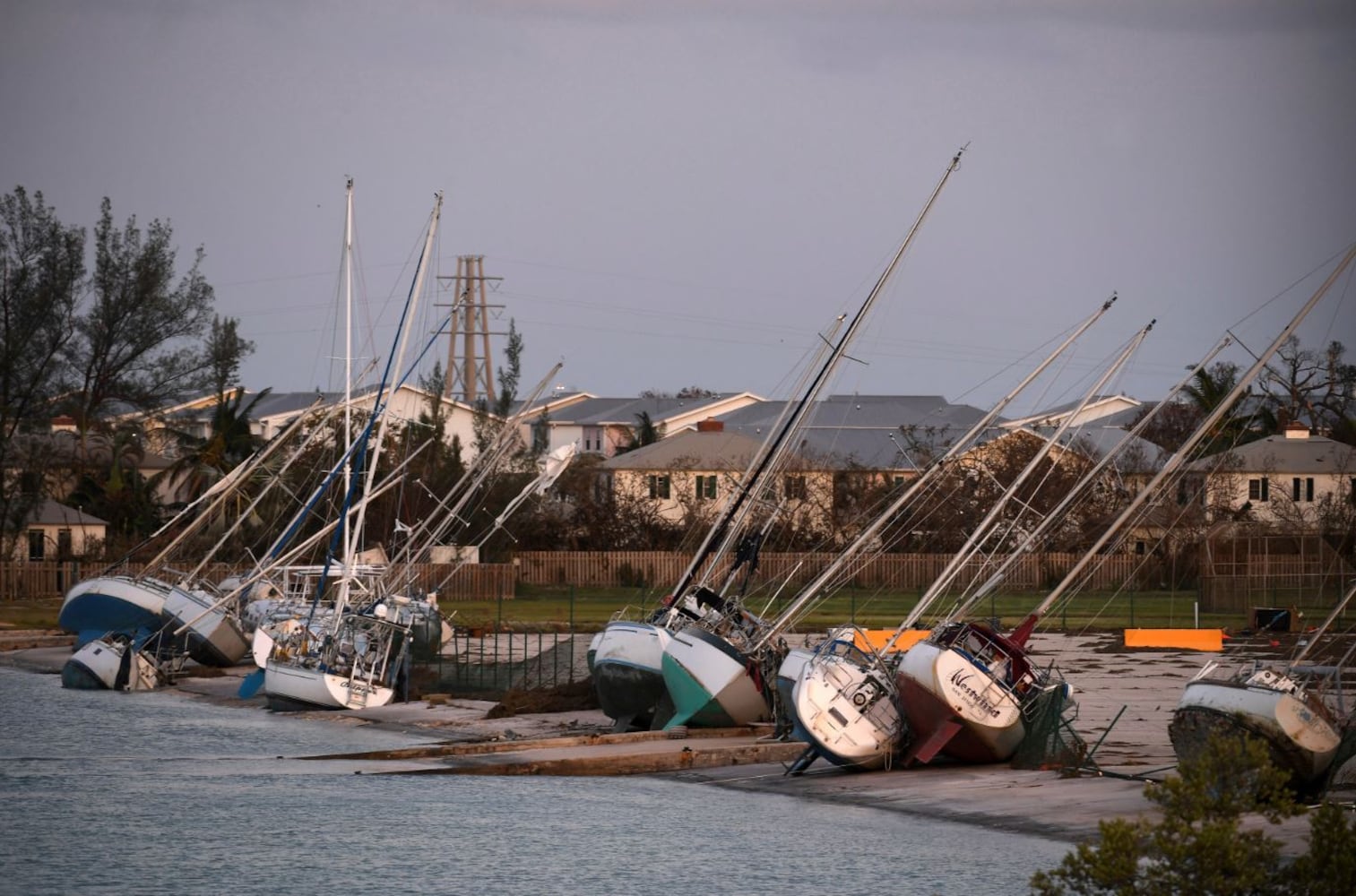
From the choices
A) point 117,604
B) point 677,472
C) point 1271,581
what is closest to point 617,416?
point 677,472

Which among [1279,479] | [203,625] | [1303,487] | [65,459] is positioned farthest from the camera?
[1303,487]

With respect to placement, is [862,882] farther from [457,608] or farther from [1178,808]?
[457,608]

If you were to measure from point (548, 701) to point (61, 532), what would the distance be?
53465mm

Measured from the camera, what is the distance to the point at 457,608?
2985 inches

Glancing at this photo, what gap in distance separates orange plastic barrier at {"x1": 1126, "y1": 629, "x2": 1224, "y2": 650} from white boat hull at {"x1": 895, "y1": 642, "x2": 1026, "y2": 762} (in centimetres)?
2837

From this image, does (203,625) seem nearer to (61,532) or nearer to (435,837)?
(435,837)

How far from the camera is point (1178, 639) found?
197ft

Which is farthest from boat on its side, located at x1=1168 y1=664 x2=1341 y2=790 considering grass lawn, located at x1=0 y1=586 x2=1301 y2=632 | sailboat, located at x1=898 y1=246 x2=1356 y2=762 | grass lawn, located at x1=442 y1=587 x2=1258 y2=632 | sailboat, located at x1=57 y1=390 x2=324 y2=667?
sailboat, located at x1=57 y1=390 x2=324 y2=667

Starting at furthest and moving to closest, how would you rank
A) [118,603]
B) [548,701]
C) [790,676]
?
[118,603]
[548,701]
[790,676]

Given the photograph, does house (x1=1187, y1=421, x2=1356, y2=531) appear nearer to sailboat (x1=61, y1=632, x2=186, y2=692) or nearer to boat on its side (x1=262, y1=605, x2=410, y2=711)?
boat on its side (x1=262, y1=605, x2=410, y2=711)

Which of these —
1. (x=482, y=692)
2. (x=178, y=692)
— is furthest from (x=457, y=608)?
(x=482, y=692)

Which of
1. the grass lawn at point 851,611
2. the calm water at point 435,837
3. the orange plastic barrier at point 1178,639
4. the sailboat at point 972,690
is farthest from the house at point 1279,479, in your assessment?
the calm water at point 435,837

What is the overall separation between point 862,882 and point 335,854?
8.69 m

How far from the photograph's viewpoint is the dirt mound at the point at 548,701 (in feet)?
144
